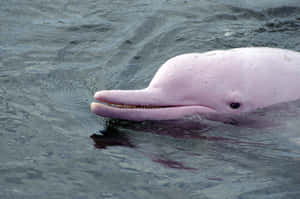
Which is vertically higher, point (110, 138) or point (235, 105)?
Answer: point (235, 105)

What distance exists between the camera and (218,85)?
7816 millimetres

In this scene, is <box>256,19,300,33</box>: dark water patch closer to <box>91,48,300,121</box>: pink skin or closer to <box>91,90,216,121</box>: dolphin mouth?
<box>91,48,300,121</box>: pink skin

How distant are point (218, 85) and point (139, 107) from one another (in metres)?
1.22

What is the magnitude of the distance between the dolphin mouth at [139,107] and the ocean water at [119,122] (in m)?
0.18

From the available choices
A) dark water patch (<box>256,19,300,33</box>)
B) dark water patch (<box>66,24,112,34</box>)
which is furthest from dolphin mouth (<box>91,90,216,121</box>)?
dark water patch (<box>256,19,300,33</box>)

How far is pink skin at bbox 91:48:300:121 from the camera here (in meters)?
7.67

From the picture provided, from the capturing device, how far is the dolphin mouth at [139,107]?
734cm

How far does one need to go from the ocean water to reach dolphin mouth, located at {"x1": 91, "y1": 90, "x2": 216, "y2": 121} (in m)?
0.18

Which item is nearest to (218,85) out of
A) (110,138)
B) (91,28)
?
(110,138)

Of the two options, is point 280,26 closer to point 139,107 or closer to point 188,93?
point 188,93

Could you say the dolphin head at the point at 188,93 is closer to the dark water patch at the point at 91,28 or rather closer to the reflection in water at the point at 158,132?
the reflection in water at the point at 158,132

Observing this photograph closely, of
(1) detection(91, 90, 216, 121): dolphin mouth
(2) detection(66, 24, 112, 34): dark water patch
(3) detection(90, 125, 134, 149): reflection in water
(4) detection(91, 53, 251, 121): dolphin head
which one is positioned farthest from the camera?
(2) detection(66, 24, 112, 34): dark water patch

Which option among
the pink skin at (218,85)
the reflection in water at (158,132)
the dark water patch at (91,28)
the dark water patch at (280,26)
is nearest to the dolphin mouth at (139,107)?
the pink skin at (218,85)

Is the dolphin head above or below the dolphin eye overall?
above
